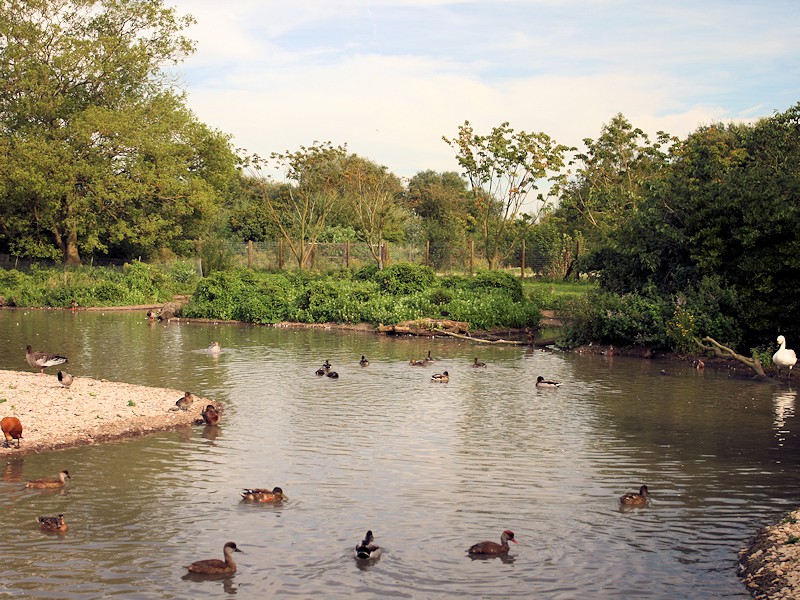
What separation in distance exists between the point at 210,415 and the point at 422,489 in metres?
5.70

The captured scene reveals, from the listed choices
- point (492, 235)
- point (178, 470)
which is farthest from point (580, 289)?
point (178, 470)

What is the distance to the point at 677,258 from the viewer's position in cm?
3139

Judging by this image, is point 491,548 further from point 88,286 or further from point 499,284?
point 88,286

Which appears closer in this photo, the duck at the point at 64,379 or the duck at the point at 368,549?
the duck at the point at 368,549

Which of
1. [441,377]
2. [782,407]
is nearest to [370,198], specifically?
[441,377]

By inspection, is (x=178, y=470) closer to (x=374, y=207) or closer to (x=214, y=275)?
(x=214, y=275)

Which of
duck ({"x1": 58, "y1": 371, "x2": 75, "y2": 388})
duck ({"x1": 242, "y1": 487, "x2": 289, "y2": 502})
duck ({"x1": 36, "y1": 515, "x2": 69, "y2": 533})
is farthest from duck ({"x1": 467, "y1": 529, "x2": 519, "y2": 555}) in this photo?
duck ({"x1": 58, "y1": 371, "x2": 75, "y2": 388})

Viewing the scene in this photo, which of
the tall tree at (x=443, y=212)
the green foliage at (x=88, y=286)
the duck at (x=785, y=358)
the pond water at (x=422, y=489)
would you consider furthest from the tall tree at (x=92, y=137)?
the duck at (x=785, y=358)

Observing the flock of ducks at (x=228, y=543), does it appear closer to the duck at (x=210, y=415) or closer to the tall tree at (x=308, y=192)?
the duck at (x=210, y=415)

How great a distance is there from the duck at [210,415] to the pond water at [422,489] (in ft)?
1.18

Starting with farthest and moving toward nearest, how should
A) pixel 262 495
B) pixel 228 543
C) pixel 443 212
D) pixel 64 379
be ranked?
1. pixel 443 212
2. pixel 64 379
3. pixel 262 495
4. pixel 228 543

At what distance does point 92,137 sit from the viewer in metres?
53.6

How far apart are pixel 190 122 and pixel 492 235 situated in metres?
20.7

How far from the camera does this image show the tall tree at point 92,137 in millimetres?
52344
